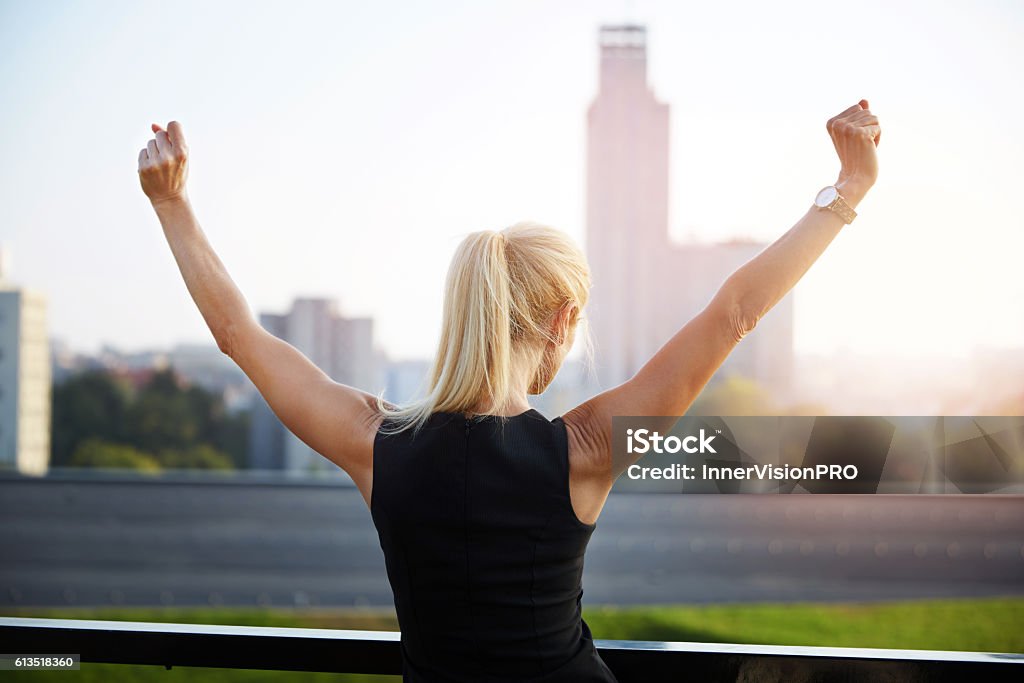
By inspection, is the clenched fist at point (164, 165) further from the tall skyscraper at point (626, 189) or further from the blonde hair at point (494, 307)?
the tall skyscraper at point (626, 189)

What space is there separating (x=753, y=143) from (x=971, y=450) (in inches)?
467

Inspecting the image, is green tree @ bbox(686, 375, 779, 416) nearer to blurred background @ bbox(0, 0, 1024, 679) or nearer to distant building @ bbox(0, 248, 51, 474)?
blurred background @ bbox(0, 0, 1024, 679)

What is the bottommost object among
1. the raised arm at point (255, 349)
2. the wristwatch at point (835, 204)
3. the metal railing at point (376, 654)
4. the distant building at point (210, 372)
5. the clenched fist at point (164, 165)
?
the distant building at point (210, 372)

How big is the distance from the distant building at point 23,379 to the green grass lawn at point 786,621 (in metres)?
10.9

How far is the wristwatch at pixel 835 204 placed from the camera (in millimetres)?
879

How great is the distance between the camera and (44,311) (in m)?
21.3

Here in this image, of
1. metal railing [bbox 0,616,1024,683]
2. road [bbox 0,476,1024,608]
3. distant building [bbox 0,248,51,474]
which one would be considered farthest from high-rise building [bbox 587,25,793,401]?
distant building [bbox 0,248,51,474]

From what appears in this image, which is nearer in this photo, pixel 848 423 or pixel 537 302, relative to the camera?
pixel 537 302

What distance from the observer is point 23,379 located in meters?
20.2

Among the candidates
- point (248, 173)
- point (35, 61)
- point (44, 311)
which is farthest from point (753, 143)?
point (44, 311)

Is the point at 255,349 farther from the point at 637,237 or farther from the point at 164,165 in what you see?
the point at 637,237

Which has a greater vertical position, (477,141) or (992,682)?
(477,141)

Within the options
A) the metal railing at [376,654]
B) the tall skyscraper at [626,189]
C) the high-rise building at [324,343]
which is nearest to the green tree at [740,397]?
the tall skyscraper at [626,189]

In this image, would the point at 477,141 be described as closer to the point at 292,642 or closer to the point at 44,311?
the point at 292,642
